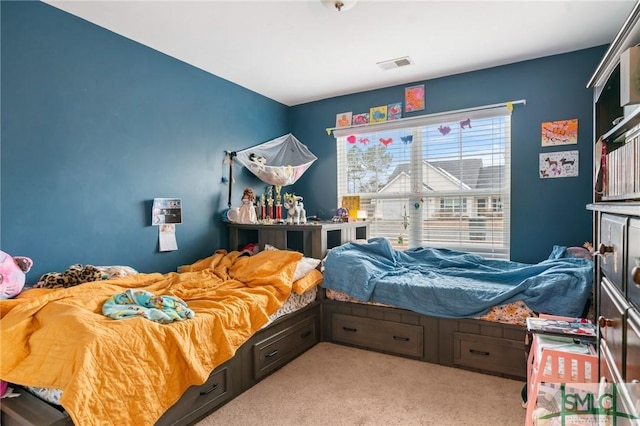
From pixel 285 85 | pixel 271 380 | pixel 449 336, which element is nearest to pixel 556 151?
pixel 449 336

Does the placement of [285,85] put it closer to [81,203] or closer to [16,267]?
[81,203]

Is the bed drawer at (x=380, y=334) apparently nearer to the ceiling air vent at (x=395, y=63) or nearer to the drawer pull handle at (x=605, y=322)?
the drawer pull handle at (x=605, y=322)

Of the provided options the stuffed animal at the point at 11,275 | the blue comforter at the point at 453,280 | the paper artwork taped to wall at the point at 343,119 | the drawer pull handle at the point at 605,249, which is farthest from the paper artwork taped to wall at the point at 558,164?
the stuffed animal at the point at 11,275

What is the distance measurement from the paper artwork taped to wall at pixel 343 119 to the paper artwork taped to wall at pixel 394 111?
43 cm

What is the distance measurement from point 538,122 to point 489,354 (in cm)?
197

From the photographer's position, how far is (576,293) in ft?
6.50

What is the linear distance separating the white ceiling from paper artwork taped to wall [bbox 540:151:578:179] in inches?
32.3

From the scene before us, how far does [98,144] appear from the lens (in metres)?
2.31

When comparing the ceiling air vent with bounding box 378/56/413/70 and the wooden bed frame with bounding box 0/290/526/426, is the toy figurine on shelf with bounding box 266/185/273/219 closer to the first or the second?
the wooden bed frame with bounding box 0/290/526/426

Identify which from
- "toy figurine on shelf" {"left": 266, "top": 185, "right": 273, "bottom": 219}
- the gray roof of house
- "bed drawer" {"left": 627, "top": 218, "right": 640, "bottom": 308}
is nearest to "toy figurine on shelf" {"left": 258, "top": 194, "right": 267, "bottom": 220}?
"toy figurine on shelf" {"left": 266, "top": 185, "right": 273, "bottom": 219}

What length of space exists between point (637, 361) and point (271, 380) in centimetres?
181

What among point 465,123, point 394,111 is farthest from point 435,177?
point 394,111

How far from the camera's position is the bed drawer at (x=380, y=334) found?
2391 millimetres

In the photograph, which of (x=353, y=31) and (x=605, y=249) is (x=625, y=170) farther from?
(x=353, y=31)
